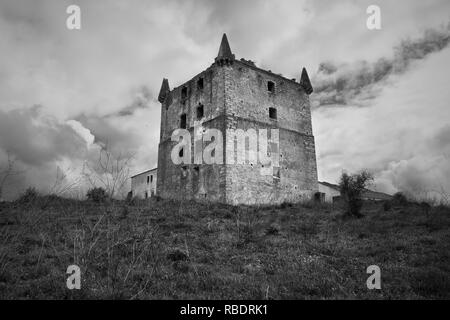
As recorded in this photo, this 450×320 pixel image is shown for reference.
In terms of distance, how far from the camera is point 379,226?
12219 mm

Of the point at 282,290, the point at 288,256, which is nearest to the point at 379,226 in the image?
the point at 288,256

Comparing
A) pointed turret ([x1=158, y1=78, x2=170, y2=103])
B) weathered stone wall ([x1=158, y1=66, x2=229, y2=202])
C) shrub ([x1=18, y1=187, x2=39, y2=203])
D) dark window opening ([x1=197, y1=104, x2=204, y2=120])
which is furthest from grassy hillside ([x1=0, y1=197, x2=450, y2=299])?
pointed turret ([x1=158, y1=78, x2=170, y2=103])

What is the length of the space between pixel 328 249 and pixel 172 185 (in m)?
16.7

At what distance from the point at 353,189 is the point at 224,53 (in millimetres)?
12654

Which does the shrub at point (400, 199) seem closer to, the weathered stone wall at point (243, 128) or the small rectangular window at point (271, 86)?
the weathered stone wall at point (243, 128)

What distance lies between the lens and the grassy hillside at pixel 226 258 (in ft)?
18.2

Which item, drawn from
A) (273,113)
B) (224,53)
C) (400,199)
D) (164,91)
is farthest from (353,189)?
(164,91)

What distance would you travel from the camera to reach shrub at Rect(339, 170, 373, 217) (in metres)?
15.0

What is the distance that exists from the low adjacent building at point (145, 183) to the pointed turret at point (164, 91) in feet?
52.5

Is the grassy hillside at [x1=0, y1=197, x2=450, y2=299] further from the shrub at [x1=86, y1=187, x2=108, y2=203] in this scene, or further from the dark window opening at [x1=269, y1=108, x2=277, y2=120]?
the dark window opening at [x1=269, y1=108, x2=277, y2=120]

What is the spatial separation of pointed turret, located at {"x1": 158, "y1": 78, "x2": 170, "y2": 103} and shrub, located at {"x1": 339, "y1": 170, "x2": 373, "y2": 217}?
16691mm

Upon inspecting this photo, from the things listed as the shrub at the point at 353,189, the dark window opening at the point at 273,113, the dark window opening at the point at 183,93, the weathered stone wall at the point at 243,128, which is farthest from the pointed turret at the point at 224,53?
the shrub at the point at 353,189

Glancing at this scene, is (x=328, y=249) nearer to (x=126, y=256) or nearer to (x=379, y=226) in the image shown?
(x=379, y=226)

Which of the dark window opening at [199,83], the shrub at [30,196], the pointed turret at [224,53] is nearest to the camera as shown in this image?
the shrub at [30,196]
